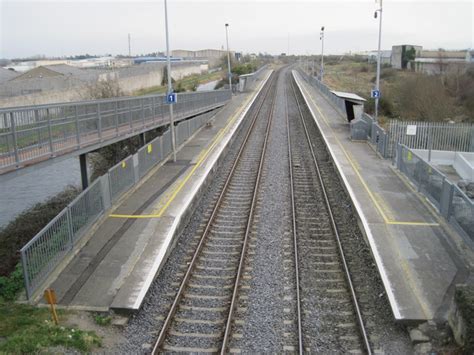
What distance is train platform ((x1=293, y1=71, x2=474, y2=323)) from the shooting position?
9.24 m

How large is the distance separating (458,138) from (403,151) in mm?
8388

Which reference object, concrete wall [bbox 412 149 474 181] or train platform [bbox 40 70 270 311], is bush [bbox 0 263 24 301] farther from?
concrete wall [bbox 412 149 474 181]

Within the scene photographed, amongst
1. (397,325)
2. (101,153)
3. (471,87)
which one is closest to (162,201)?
(397,325)

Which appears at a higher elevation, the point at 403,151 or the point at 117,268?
the point at 403,151

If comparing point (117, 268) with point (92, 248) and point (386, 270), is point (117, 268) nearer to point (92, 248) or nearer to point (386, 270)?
point (92, 248)

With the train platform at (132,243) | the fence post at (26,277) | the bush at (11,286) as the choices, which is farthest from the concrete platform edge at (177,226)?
the bush at (11,286)

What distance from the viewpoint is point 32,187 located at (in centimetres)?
2381

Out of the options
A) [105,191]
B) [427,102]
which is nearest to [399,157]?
[105,191]

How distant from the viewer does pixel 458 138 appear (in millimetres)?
24500

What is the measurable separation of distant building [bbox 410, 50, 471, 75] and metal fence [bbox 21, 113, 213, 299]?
4598cm

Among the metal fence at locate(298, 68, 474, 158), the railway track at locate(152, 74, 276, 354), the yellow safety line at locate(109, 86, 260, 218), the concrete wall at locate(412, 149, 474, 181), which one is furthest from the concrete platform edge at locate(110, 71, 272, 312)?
the concrete wall at locate(412, 149, 474, 181)

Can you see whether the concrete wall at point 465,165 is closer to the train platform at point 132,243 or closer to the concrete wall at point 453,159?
the concrete wall at point 453,159

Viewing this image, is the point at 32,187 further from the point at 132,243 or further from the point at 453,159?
the point at 453,159

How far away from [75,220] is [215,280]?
3860mm
